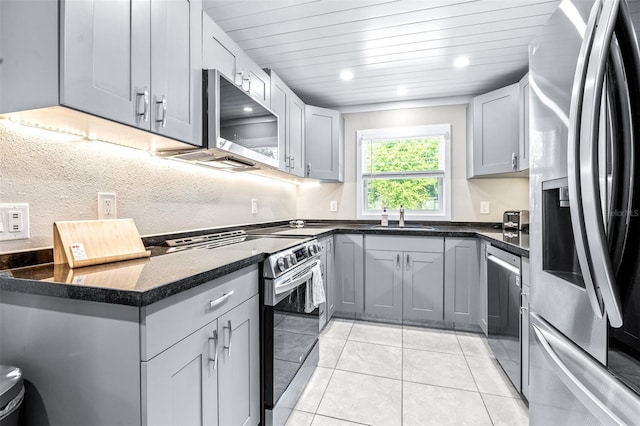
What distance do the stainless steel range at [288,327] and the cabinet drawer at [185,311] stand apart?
189 millimetres

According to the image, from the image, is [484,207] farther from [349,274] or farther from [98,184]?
[98,184]

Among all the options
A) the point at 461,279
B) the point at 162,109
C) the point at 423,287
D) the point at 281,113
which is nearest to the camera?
the point at 162,109

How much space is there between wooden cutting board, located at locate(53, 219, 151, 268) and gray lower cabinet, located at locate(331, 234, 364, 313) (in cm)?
197

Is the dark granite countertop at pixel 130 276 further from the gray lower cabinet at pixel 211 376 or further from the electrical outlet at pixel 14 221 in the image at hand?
the gray lower cabinet at pixel 211 376

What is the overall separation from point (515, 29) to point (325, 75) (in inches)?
58.2

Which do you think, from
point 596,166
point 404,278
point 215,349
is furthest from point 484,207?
point 215,349

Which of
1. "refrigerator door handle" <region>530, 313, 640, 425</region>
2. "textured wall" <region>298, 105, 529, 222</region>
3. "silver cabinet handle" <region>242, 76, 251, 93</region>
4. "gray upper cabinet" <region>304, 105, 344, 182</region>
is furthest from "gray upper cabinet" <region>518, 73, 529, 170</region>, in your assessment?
"silver cabinet handle" <region>242, 76, 251, 93</region>

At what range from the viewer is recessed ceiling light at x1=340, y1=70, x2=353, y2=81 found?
2646 mm

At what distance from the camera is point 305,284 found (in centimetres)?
187

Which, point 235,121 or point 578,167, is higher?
point 235,121

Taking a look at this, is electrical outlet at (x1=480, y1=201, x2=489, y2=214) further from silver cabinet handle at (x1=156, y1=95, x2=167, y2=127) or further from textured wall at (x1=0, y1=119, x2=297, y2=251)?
silver cabinet handle at (x1=156, y1=95, x2=167, y2=127)

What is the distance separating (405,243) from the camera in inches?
112

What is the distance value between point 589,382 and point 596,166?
0.55m

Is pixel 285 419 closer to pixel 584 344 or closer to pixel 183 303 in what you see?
pixel 183 303
